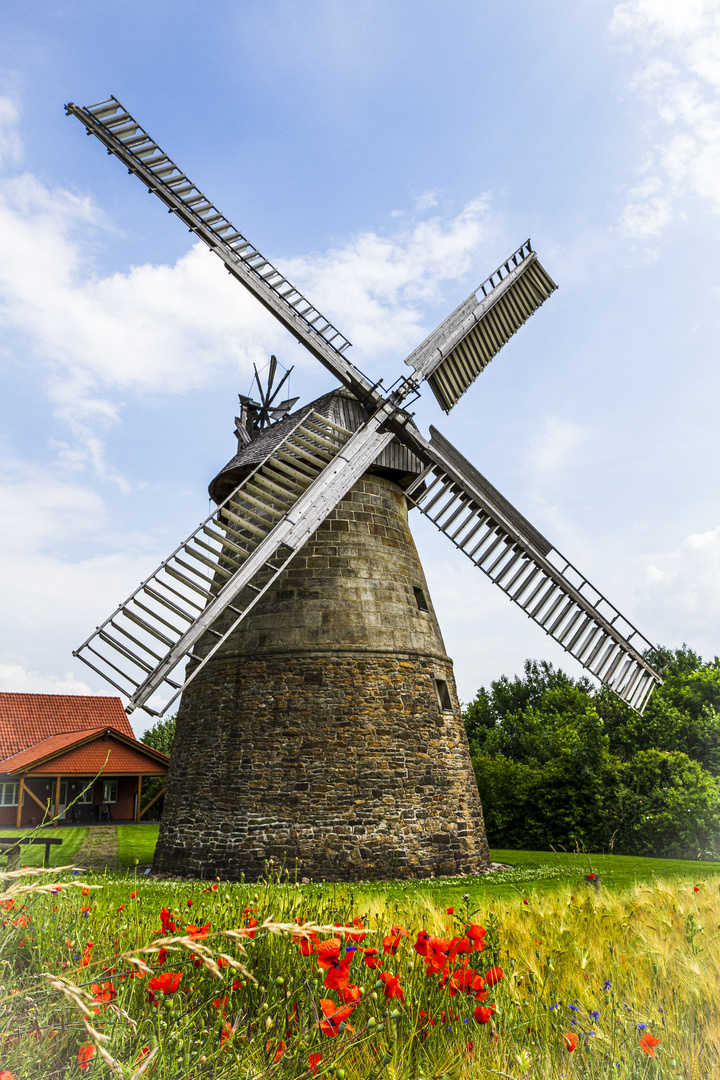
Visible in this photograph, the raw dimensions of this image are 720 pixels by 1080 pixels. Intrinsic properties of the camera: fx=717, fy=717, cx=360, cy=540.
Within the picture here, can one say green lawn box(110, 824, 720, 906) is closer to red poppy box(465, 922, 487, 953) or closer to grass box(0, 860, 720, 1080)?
grass box(0, 860, 720, 1080)

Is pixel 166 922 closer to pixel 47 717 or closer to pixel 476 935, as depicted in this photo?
pixel 476 935

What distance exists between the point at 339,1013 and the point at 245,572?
9306 millimetres

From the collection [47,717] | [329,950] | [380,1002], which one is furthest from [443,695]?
[47,717]

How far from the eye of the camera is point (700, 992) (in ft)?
11.2

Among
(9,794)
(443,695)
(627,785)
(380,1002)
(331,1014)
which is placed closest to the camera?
(331,1014)

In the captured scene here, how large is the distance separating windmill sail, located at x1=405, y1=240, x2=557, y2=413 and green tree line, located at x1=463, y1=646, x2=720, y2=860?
449 inches

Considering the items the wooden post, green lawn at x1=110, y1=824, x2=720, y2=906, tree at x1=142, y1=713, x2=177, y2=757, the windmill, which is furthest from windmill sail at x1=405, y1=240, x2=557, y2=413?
tree at x1=142, y1=713, x2=177, y2=757

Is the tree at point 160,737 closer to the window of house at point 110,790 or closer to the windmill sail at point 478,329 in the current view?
the window of house at point 110,790

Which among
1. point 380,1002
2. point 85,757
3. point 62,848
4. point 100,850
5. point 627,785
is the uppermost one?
point 85,757

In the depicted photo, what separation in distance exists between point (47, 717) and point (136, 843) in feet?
44.6

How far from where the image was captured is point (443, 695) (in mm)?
13836

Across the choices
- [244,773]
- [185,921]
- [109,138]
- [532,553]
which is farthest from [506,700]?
[185,921]

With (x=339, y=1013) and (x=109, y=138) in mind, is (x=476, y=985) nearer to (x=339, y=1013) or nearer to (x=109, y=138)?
(x=339, y=1013)

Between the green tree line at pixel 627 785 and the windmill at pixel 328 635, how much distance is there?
7166 mm
